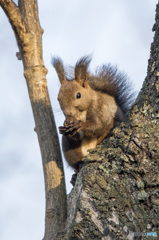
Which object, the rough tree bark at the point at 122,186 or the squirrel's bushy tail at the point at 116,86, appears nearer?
the rough tree bark at the point at 122,186

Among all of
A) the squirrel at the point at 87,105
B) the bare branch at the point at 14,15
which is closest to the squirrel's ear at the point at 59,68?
the squirrel at the point at 87,105

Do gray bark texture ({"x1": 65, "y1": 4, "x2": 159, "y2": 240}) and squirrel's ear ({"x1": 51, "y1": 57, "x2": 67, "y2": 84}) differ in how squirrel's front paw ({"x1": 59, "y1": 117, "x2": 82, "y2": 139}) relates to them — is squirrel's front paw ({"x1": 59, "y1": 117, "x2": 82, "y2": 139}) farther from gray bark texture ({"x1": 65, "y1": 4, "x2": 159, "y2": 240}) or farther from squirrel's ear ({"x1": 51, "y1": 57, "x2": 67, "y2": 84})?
gray bark texture ({"x1": 65, "y1": 4, "x2": 159, "y2": 240})

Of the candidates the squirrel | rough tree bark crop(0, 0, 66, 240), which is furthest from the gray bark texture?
the squirrel

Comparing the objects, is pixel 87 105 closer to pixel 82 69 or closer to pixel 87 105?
pixel 87 105

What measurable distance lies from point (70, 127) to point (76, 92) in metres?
0.51

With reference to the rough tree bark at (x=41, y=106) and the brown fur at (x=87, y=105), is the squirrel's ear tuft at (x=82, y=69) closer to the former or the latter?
the brown fur at (x=87, y=105)

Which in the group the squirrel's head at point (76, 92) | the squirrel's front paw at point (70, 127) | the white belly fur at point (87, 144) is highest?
the squirrel's head at point (76, 92)

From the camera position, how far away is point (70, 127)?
2.62 m

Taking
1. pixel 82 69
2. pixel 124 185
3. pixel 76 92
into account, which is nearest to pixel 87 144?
pixel 76 92

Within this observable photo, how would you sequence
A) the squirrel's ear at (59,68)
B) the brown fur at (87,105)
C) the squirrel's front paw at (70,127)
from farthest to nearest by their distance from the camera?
the squirrel's ear at (59,68) → the brown fur at (87,105) → the squirrel's front paw at (70,127)

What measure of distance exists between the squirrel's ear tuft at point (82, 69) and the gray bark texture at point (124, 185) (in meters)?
1.42

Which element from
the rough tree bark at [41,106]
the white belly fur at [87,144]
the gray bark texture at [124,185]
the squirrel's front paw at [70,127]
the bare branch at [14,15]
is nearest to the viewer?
the gray bark texture at [124,185]

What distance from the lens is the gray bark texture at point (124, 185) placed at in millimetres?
1415

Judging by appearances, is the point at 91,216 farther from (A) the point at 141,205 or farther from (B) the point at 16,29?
(B) the point at 16,29
